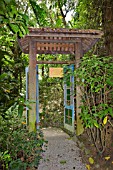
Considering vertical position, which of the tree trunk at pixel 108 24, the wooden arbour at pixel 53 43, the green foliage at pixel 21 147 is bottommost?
the green foliage at pixel 21 147

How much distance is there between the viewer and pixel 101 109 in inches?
145

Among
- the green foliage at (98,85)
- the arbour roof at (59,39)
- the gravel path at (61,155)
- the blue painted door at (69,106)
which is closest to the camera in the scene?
the green foliage at (98,85)

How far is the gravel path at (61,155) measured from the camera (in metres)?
3.61

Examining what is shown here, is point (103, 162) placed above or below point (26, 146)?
below

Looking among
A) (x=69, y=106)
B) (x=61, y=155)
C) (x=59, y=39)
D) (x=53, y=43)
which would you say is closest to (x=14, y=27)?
(x=61, y=155)

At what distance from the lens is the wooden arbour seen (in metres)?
4.46

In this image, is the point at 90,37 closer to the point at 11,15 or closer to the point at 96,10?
the point at 96,10

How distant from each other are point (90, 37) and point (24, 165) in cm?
278

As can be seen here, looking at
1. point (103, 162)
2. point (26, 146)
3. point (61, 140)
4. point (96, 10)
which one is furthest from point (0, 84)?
point (96, 10)

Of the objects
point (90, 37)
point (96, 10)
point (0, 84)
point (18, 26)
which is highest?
point (96, 10)

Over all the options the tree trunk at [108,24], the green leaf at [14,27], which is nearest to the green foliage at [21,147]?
the green leaf at [14,27]

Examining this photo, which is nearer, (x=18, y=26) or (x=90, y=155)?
(x=18, y=26)

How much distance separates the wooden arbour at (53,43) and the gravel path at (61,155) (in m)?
0.47

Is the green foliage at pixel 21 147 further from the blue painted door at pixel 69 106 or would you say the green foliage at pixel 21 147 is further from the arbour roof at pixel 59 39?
the arbour roof at pixel 59 39
